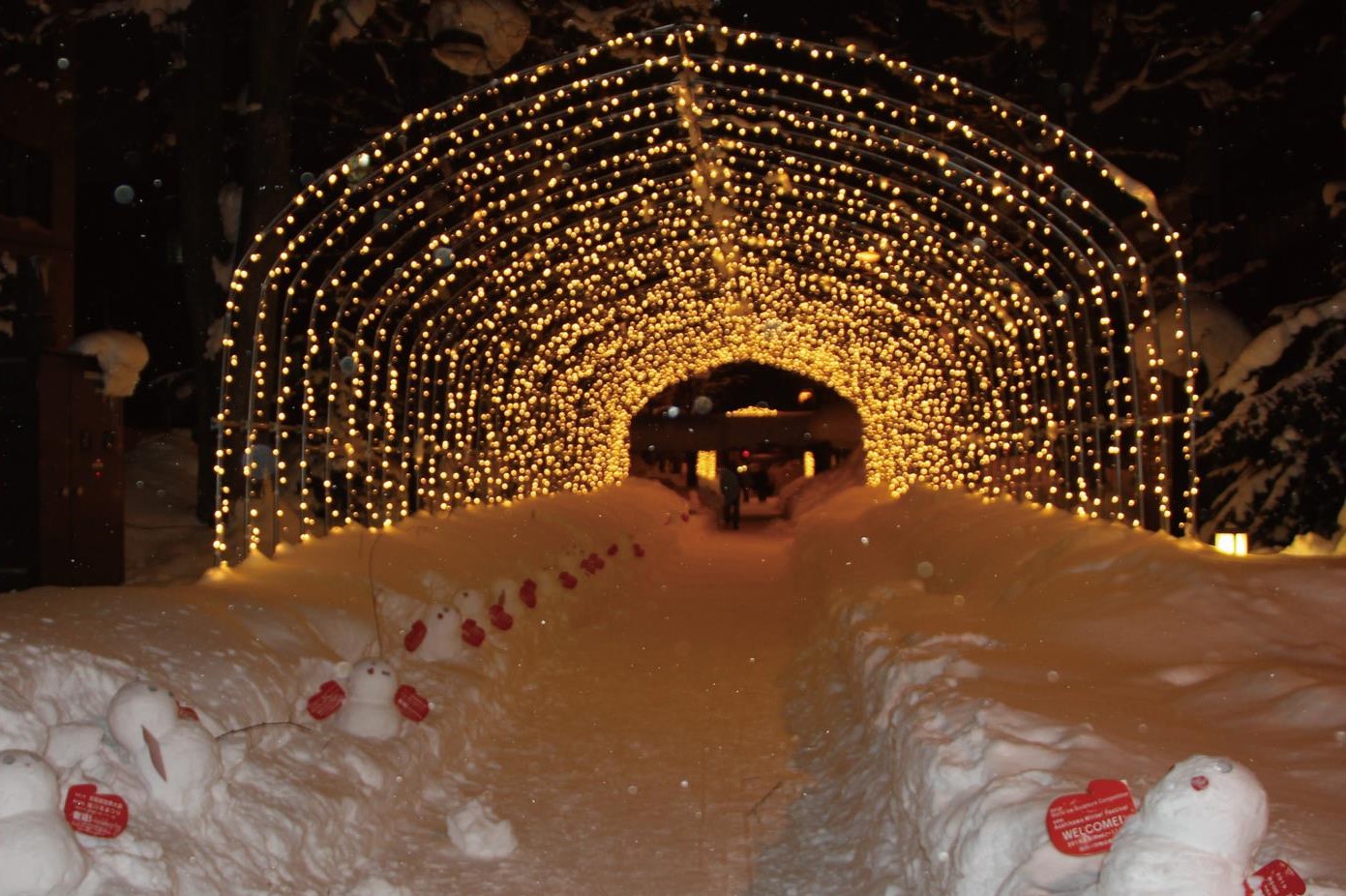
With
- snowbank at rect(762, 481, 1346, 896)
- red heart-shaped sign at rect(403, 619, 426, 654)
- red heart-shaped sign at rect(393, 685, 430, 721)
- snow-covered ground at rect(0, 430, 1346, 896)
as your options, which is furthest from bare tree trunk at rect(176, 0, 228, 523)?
red heart-shaped sign at rect(393, 685, 430, 721)

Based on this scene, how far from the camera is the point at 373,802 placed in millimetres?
5781

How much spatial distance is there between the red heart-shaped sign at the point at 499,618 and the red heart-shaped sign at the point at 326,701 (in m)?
3.13

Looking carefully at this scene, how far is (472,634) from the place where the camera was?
8.57m

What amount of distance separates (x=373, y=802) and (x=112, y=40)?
11.1 meters

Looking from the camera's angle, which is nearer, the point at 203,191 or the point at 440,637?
the point at 440,637

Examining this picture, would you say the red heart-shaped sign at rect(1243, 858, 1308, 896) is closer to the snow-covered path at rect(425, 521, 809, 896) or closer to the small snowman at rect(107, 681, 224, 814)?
the snow-covered path at rect(425, 521, 809, 896)

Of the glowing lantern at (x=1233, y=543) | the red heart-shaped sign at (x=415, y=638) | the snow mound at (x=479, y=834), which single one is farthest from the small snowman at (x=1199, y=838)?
the glowing lantern at (x=1233, y=543)

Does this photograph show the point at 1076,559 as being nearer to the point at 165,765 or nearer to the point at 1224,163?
the point at 165,765

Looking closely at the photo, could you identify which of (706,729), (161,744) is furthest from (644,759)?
(161,744)

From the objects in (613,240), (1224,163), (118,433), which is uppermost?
(1224,163)

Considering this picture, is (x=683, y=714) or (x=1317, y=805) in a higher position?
(x=1317, y=805)

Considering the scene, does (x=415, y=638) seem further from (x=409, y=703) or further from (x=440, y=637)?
(x=409, y=703)

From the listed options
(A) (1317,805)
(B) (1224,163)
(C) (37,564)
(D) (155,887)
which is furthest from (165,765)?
(B) (1224,163)

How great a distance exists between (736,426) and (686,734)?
1368 inches
